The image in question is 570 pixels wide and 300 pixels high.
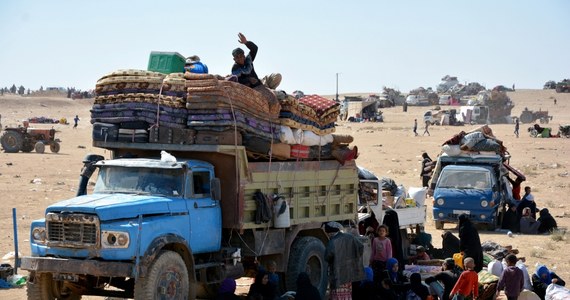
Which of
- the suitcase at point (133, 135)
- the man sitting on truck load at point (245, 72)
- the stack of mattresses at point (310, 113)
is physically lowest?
the suitcase at point (133, 135)

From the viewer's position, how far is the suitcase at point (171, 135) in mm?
12492

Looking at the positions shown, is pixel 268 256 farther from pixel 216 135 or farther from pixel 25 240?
pixel 25 240

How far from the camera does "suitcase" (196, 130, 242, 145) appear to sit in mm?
12438

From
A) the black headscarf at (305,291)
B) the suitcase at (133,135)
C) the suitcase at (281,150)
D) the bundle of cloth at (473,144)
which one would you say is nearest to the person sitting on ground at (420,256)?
the suitcase at (281,150)

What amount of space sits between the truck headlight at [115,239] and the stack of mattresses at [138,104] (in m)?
2.26

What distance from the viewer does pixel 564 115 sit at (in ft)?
334

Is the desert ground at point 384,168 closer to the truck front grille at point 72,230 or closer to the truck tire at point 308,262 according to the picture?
the truck front grille at point 72,230

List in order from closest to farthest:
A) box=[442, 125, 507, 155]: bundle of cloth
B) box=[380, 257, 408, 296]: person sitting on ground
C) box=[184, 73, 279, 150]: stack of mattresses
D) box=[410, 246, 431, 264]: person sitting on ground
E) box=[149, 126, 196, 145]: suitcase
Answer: box=[184, 73, 279, 150]: stack of mattresses < box=[149, 126, 196, 145]: suitcase < box=[380, 257, 408, 296]: person sitting on ground < box=[410, 246, 431, 264]: person sitting on ground < box=[442, 125, 507, 155]: bundle of cloth

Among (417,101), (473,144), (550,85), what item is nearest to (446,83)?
(550,85)

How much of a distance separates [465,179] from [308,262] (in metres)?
11.0

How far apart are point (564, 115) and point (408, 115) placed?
20599 mm

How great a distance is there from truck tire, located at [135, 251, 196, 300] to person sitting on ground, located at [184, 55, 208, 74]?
3.13 metres

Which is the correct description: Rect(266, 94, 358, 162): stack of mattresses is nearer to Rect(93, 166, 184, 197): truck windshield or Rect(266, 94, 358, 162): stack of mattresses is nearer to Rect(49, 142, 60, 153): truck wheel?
Rect(93, 166, 184, 197): truck windshield

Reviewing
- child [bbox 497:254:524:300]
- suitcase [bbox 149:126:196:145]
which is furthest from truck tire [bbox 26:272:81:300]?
child [bbox 497:254:524:300]
